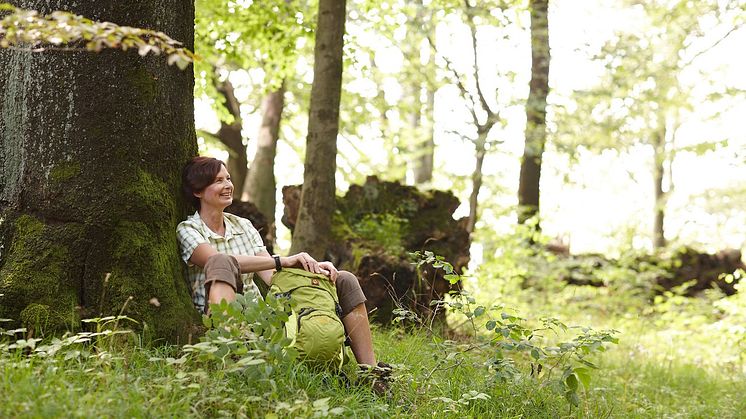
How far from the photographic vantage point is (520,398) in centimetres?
471

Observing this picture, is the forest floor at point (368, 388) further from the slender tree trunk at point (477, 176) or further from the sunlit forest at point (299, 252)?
the slender tree trunk at point (477, 176)

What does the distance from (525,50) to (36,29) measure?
41.5 ft

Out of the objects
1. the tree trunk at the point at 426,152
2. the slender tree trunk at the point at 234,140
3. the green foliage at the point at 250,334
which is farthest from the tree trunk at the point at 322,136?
the tree trunk at the point at 426,152

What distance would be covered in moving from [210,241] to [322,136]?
261 cm

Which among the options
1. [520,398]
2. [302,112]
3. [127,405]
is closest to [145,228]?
[127,405]

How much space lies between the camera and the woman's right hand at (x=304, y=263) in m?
4.66

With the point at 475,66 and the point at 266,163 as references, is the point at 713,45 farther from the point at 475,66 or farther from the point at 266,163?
the point at 266,163

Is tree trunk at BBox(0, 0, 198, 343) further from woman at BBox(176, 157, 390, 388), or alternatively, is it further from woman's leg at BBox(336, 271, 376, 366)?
woman's leg at BBox(336, 271, 376, 366)

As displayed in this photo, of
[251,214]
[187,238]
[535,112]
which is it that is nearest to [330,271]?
[187,238]

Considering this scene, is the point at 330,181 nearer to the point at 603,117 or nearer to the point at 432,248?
the point at 432,248

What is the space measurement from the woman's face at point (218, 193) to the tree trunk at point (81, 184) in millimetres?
491

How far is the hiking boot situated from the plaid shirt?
3.10ft

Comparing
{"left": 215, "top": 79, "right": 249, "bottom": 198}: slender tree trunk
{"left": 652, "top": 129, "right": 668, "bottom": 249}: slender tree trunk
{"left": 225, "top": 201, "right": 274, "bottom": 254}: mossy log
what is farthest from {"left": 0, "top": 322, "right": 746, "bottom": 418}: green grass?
{"left": 652, "top": 129, "right": 668, "bottom": 249}: slender tree trunk

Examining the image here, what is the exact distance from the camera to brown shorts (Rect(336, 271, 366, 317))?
4688 mm
